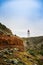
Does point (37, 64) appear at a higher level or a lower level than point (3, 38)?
lower

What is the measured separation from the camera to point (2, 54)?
A: 98.1 feet

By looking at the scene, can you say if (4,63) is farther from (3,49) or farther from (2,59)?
(3,49)

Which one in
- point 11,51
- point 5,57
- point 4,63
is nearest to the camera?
point 4,63

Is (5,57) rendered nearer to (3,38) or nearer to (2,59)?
(2,59)

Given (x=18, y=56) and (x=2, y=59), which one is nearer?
(x=2, y=59)

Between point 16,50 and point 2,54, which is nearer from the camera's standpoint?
point 2,54

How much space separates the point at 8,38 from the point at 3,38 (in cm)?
73

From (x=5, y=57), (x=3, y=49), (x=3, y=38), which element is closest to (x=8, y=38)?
(x=3, y=38)

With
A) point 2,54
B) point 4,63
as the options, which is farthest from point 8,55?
point 4,63

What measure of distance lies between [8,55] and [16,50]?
87.6 inches

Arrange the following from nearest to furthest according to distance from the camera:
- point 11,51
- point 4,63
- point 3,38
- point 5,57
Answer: point 4,63 → point 5,57 → point 11,51 → point 3,38

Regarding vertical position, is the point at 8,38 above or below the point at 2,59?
above

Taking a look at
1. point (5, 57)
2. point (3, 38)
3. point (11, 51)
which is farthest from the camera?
point (3, 38)

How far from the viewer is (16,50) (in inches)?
1273
